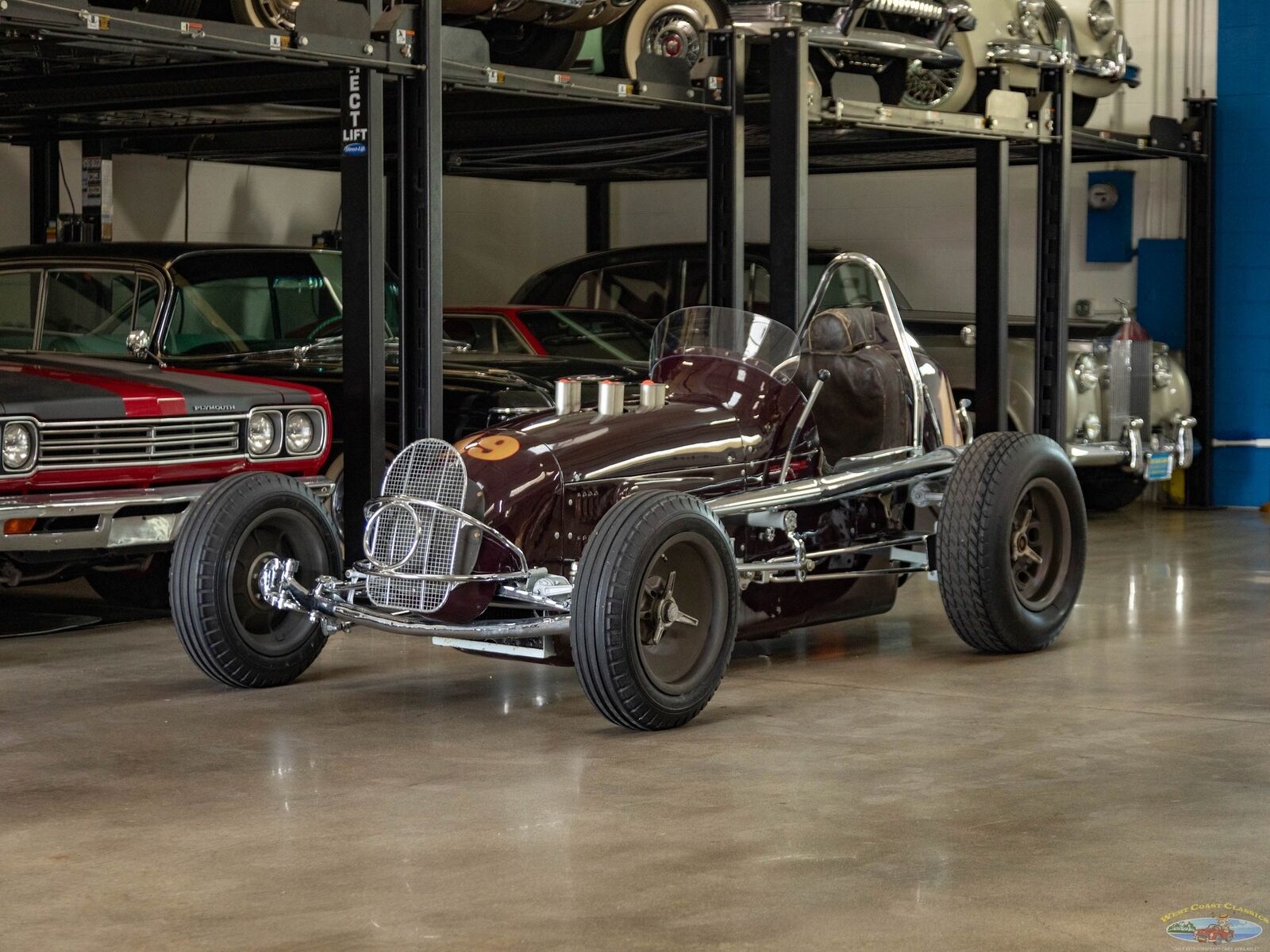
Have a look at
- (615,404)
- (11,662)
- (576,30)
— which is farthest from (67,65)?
(615,404)

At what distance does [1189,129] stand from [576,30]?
19.6 feet

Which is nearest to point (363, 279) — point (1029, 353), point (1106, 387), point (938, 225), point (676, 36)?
point (676, 36)

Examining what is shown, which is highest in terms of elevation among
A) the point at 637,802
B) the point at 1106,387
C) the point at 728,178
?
the point at 728,178

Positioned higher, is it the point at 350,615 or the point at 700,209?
the point at 700,209

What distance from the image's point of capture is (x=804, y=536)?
6.41 metres

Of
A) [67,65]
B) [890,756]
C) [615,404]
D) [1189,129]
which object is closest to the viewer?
[890,756]

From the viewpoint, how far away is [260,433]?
725cm

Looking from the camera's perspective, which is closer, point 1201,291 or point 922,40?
point 922,40

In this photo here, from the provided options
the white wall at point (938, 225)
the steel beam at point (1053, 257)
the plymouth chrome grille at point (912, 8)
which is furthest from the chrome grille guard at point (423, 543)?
the white wall at point (938, 225)

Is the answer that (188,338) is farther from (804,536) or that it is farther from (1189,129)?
(1189,129)

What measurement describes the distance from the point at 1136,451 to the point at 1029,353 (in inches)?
36.6

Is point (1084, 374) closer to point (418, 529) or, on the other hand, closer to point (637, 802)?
point (418, 529)

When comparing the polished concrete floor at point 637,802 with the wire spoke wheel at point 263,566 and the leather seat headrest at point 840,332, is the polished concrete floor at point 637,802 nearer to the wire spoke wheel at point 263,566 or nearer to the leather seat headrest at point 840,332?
the wire spoke wheel at point 263,566

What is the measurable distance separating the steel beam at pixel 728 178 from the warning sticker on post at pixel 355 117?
208 centimetres
